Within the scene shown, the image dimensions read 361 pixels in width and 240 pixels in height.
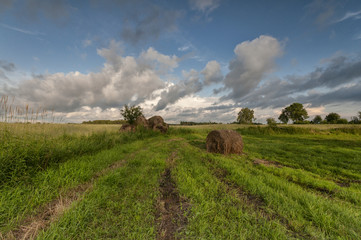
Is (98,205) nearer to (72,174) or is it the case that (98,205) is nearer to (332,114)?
(72,174)

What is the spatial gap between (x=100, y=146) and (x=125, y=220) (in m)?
7.76

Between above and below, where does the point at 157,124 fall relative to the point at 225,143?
above

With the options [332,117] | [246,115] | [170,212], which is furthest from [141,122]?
[332,117]

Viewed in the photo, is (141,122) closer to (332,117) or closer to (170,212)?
(170,212)

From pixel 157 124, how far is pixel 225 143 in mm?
15753

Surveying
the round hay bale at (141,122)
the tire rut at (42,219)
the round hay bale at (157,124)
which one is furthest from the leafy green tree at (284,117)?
the tire rut at (42,219)

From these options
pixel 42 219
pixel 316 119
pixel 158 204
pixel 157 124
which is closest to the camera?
pixel 42 219

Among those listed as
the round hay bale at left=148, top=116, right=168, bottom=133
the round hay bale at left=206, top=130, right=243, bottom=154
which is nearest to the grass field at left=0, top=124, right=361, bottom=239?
the round hay bale at left=206, top=130, right=243, bottom=154

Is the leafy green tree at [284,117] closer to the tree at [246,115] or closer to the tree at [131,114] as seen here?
the tree at [246,115]

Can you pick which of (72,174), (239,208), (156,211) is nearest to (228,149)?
(239,208)

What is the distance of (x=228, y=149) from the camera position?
8.62 metres

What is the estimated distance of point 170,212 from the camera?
115 inches

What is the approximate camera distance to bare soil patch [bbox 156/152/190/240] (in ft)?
7.85

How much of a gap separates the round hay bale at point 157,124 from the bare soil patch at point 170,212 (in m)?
18.2
